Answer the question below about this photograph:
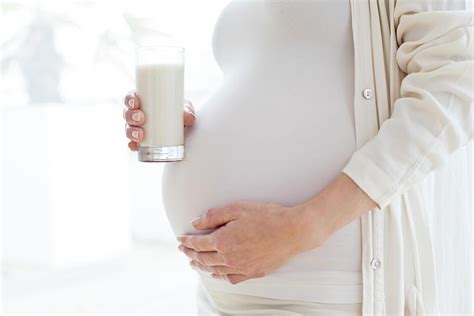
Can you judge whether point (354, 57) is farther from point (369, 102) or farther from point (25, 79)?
point (25, 79)

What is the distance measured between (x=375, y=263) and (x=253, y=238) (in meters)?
0.18

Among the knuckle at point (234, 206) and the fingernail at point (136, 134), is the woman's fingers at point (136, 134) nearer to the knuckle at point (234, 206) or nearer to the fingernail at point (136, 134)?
the fingernail at point (136, 134)

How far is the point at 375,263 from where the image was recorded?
1.01m

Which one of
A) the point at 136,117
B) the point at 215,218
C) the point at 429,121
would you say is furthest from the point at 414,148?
the point at 136,117

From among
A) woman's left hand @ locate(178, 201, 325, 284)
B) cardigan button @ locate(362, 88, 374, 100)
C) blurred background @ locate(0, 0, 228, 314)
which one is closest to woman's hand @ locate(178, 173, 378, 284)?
→ woman's left hand @ locate(178, 201, 325, 284)

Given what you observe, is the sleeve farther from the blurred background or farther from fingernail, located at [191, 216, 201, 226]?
the blurred background

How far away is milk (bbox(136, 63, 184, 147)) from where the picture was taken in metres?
1.08

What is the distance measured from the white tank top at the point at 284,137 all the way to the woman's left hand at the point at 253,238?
0.12 ft

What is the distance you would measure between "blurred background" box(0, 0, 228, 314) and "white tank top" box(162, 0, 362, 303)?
244cm

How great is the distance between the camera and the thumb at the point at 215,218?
103 cm

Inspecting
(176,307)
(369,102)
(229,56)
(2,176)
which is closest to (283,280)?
(369,102)

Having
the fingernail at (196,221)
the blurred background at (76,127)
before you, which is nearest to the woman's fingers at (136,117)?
the fingernail at (196,221)

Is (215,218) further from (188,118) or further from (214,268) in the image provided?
(188,118)

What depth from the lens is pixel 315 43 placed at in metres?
1.09
